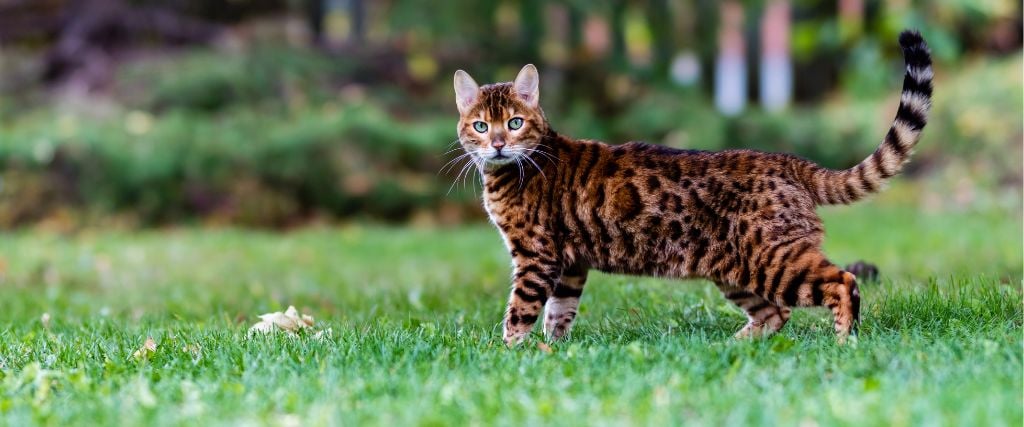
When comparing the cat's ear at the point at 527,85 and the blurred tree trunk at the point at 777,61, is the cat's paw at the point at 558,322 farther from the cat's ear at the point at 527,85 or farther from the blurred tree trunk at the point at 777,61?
the blurred tree trunk at the point at 777,61

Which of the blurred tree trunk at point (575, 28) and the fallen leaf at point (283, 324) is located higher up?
the blurred tree trunk at point (575, 28)

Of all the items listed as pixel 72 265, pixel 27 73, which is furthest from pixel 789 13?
pixel 72 265

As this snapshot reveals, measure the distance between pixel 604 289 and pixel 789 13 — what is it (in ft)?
49.5

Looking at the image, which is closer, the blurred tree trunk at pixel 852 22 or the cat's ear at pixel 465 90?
the cat's ear at pixel 465 90

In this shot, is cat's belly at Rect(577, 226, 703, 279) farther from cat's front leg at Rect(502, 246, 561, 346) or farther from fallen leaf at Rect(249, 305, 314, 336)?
fallen leaf at Rect(249, 305, 314, 336)

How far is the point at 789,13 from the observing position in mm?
21375

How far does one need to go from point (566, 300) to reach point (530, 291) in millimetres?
464

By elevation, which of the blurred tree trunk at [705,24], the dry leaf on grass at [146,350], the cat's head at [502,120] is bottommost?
the dry leaf on grass at [146,350]

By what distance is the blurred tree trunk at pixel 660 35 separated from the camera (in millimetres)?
14125

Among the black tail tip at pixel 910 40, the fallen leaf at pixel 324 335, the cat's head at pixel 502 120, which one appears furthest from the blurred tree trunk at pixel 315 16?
the black tail tip at pixel 910 40

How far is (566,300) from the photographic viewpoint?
6027 mm

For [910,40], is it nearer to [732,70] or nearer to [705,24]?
[705,24]

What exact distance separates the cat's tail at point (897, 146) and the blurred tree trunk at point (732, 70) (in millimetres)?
10058

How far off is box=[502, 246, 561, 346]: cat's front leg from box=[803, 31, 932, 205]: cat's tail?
1.32m
